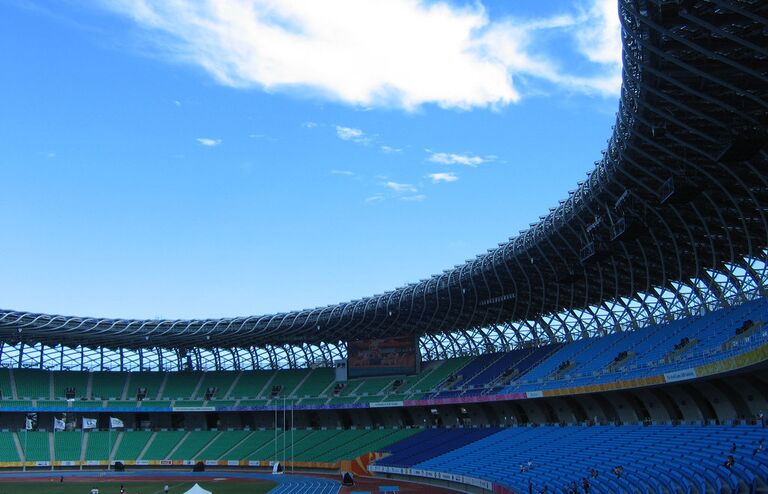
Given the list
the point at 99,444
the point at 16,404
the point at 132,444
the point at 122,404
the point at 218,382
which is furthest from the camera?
the point at 218,382

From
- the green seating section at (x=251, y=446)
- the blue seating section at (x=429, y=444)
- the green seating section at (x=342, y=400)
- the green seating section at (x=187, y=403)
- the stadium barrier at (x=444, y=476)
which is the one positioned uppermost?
the green seating section at (x=187, y=403)

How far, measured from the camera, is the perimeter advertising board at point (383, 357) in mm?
87688

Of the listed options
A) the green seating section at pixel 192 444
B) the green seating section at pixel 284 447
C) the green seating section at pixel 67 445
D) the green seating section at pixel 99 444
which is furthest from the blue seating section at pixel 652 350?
the green seating section at pixel 67 445

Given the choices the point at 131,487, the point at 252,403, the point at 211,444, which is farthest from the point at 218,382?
the point at 131,487

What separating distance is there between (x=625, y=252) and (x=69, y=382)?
7155 centimetres

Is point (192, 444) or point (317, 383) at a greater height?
point (317, 383)

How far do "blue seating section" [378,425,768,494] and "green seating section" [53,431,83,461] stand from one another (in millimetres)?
40109

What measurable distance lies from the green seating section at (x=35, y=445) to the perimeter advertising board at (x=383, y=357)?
35.6 meters

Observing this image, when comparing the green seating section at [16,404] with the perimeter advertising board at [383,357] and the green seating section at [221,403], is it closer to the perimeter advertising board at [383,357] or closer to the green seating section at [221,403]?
the green seating section at [221,403]

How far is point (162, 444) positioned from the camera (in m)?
88.9

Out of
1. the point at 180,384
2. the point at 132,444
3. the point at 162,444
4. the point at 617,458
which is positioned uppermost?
the point at 180,384

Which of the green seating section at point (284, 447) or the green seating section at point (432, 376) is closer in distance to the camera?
the green seating section at point (432, 376)

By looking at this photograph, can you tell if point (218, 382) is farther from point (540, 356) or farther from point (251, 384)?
point (540, 356)

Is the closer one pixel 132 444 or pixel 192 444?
pixel 132 444
